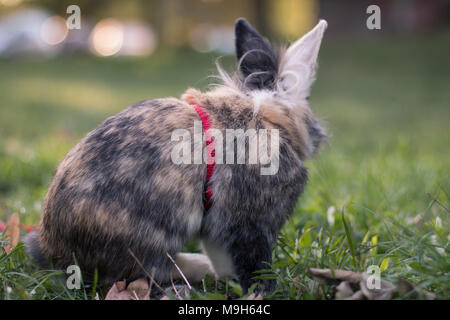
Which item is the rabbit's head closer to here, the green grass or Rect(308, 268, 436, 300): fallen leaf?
the green grass

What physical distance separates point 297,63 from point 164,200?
114 cm

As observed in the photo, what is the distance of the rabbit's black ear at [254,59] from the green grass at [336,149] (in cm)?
38

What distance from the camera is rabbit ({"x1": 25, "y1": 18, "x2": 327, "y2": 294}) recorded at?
2086mm

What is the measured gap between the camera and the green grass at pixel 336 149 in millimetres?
2238

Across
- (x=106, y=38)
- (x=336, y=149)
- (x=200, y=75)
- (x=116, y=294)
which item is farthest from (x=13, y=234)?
(x=106, y=38)

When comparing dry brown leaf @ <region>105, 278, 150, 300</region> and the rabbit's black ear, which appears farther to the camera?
the rabbit's black ear

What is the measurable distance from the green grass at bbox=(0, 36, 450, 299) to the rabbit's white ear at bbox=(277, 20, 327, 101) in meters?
0.60

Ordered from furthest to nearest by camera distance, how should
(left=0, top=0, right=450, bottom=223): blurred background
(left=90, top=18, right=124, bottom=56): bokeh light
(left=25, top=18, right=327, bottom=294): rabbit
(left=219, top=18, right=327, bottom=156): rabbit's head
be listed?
(left=90, top=18, right=124, bottom=56): bokeh light → (left=0, top=0, right=450, bottom=223): blurred background → (left=219, top=18, right=327, bottom=156): rabbit's head → (left=25, top=18, right=327, bottom=294): rabbit

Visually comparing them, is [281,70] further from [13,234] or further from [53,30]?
[53,30]

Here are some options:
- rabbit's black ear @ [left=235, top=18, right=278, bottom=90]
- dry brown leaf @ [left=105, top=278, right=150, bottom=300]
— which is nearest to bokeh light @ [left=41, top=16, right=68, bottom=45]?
rabbit's black ear @ [left=235, top=18, right=278, bottom=90]

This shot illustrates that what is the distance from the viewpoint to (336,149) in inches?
216

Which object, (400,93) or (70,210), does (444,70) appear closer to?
(400,93)
